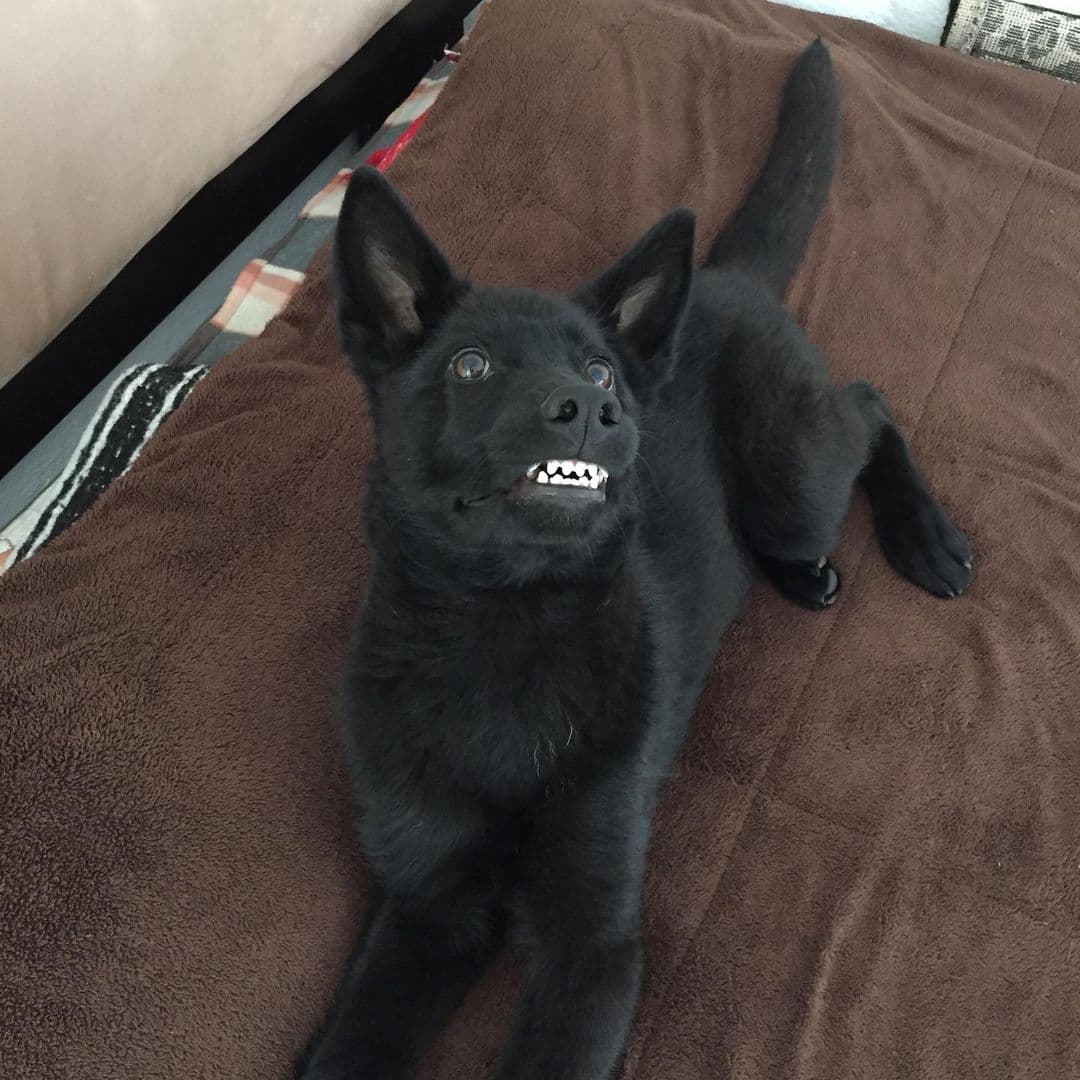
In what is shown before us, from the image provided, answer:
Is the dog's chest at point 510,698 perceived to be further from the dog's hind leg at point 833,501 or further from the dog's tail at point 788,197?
the dog's tail at point 788,197

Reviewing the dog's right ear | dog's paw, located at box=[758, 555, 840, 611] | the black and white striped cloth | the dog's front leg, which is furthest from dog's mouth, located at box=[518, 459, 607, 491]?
the black and white striped cloth

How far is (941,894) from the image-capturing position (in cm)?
147

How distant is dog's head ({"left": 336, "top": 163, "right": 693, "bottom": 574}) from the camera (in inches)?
45.0

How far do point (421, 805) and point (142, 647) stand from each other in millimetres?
545

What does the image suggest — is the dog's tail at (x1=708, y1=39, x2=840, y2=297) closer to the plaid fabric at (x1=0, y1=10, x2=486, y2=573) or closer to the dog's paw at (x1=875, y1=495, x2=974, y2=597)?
the dog's paw at (x1=875, y1=495, x2=974, y2=597)

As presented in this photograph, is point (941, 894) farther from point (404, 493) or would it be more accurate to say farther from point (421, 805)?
point (404, 493)

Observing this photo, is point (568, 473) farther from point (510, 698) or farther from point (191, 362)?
point (191, 362)

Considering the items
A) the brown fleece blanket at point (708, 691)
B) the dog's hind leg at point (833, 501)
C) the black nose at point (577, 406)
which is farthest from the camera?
the dog's hind leg at point (833, 501)

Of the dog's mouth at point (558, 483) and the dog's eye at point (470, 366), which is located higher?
the dog's eye at point (470, 366)

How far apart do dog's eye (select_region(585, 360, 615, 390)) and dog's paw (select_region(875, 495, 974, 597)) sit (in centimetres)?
77

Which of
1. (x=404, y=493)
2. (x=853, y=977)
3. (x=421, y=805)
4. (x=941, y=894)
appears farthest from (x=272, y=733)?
(x=941, y=894)

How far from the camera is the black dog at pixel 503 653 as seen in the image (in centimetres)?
121

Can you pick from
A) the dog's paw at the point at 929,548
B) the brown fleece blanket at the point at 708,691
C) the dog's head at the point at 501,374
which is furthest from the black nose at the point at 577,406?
the dog's paw at the point at 929,548

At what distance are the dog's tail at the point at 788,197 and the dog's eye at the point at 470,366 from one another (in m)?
0.89
